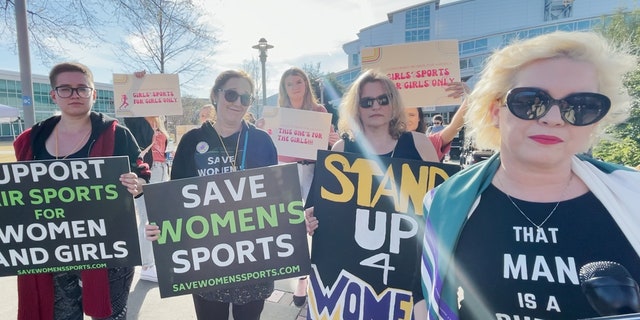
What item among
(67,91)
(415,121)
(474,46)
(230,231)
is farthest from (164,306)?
(474,46)

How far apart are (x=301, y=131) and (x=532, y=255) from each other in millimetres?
2790

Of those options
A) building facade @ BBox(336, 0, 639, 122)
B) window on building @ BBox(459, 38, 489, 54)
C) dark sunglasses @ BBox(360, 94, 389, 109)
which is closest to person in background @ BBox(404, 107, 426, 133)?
dark sunglasses @ BBox(360, 94, 389, 109)

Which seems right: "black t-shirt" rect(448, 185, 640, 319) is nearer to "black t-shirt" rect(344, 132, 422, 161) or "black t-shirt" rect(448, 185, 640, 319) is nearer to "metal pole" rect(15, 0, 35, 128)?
"black t-shirt" rect(344, 132, 422, 161)

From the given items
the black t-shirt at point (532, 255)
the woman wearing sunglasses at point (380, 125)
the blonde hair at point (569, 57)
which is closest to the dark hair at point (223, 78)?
the woman wearing sunglasses at point (380, 125)

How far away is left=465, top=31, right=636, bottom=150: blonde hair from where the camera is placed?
1098 mm

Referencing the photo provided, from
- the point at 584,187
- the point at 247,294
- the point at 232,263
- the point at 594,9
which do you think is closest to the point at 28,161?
the point at 232,263

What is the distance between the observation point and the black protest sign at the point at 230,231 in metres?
1.93

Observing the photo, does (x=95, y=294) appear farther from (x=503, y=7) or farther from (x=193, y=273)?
(x=503, y=7)

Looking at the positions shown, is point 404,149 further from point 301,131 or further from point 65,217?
point 65,217

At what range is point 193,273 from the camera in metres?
1.94

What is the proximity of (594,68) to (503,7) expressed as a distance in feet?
188

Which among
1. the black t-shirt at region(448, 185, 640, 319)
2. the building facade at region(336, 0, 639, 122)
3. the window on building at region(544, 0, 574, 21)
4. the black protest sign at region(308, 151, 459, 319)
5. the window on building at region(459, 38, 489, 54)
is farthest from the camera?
the window on building at region(544, 0, 574, 21)

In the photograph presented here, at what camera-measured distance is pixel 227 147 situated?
227 cm

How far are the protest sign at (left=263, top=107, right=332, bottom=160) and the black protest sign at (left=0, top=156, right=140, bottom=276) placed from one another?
6.05ft
